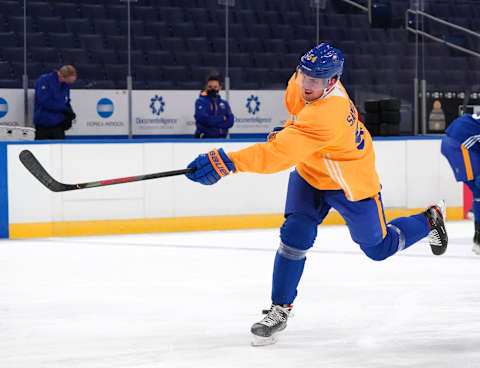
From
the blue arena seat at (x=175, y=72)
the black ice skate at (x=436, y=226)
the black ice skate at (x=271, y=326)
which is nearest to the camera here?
the black ice skate at (x=271, y=326)

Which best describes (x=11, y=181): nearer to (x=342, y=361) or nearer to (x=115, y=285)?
(x=115, y=285)

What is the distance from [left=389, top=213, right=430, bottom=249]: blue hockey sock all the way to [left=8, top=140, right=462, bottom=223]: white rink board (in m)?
3.37

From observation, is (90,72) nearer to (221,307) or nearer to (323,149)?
(221,307)

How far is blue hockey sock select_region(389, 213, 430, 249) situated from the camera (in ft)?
10.0

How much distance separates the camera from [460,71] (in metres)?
7.61

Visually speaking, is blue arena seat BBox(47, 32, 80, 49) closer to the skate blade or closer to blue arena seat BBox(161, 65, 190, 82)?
blue arena seat BBox(161, 65, 190, 82)

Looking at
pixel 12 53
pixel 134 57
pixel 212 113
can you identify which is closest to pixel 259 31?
pixel 212 113

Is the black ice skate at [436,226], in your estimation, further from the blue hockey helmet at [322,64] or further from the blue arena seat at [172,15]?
the blue arena seat at [172,15]

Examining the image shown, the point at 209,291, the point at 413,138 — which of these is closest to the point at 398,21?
the point at 413,138

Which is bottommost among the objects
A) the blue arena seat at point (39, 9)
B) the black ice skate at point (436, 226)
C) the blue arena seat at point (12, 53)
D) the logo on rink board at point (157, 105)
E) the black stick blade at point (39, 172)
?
the black ice skate at point (436, 226)

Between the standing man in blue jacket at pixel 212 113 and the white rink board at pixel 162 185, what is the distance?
0.24m

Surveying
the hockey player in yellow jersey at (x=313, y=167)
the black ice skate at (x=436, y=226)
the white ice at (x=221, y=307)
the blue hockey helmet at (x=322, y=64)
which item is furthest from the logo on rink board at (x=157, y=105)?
the blue hockey helmet at (x=322, y=64)

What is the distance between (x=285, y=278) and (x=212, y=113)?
4.20 meters

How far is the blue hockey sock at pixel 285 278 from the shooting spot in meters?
2.78
